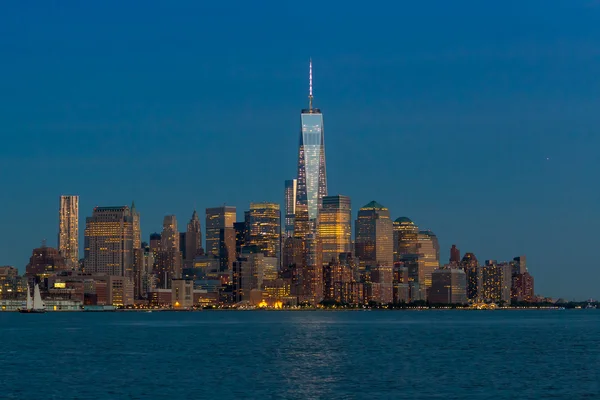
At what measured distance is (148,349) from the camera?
118500mm

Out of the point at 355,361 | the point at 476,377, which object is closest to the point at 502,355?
the point at 355,361

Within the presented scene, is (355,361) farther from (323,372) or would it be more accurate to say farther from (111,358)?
(111,358)

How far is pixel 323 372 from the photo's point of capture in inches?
3465

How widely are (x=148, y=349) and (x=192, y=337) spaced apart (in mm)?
32770

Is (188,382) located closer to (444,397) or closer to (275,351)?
(444,397)

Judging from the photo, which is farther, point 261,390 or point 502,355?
point 502,355

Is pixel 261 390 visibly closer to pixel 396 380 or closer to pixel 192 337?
pixel 396 380

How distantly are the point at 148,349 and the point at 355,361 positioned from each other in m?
28.0

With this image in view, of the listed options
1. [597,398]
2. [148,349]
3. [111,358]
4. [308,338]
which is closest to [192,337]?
[308,338]

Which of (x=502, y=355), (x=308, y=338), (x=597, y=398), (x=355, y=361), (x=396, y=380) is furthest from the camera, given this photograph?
(x=308, y=338)

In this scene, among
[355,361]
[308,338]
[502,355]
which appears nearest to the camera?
[355,361]

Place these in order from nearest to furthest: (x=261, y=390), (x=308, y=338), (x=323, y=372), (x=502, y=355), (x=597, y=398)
Answer: (x=597, y=398), (x=261, y=390), (x=323, y=372), (x=502, y=355), (x=308, y=338)

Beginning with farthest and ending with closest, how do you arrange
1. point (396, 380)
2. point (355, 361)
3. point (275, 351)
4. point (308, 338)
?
point (308, 338) < point (275, 351) < point (355, 361) < point (396, 380)

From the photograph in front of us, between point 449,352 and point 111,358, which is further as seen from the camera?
point 449,352
